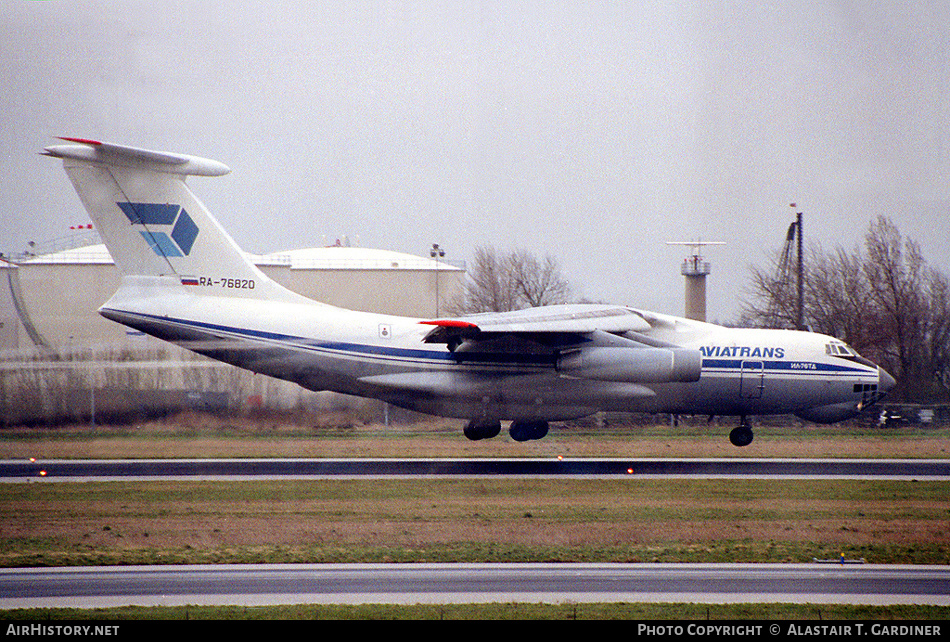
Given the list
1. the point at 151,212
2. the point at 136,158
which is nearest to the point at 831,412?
the point at 151,212

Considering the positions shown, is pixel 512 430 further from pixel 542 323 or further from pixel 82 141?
pixel 82 141

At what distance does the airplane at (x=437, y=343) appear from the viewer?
13.9 metres

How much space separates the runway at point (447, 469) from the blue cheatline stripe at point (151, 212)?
4045 mm

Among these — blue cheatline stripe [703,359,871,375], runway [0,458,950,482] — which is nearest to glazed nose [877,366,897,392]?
blue cheatline stripe [703,359,871,375]

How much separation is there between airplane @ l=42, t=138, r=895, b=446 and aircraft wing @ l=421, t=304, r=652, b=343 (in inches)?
1.4

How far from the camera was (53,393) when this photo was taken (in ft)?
43.3

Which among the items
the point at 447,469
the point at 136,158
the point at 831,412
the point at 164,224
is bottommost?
the point at 447,469

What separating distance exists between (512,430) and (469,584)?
6771 mm

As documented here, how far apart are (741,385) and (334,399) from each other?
7981mm

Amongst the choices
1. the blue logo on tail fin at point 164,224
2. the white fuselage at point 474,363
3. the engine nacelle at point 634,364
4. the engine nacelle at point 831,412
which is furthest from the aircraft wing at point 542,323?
the blue logo on tail fin at point 164,224

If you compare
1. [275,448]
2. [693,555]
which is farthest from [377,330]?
[693,555]

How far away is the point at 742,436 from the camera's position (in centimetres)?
1686

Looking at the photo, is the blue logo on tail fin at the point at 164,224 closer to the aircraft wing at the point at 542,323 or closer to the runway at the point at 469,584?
the aircraft wing at the point at 542,323

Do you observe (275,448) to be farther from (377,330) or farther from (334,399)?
(377,330)
